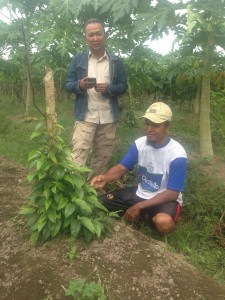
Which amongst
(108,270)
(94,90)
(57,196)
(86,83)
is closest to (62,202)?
(57,196)

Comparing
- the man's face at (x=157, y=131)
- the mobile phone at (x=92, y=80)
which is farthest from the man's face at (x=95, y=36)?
the man's face at (x=157, y=131)

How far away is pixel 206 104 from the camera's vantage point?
17.9 feet

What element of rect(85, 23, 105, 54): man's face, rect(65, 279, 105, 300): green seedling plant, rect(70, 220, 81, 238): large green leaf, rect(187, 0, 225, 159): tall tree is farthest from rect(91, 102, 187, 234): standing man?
rect(187, 0, 225, 159): tall tree

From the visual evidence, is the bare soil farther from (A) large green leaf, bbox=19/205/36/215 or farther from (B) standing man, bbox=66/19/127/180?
(B) standing man, bbox=66/19/127/180

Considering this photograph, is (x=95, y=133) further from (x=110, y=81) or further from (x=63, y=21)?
(x=63, y=21)

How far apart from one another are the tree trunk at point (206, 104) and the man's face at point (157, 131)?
7.22ft

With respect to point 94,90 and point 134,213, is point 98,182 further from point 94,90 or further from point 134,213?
point 94,90

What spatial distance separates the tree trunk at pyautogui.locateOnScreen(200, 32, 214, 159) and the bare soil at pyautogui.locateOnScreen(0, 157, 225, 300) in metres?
2.85

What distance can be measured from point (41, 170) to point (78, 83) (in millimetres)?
1558

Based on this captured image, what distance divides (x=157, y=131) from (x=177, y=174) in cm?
45

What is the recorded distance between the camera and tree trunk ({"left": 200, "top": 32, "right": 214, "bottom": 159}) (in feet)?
17.1

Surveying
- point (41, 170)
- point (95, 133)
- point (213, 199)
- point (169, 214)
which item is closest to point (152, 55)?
point (95, 133)

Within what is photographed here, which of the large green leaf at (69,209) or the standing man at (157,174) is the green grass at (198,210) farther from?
the large green leaf at (69,209)

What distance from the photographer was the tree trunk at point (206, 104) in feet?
17.1
